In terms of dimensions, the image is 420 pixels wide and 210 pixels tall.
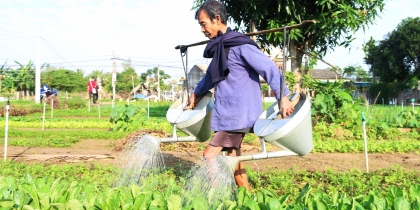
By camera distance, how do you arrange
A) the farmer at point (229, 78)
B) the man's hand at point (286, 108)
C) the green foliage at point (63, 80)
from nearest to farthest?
the man's hand at point (286, 108) < the farmer at point (229, 78) < the green foliage at point (63, 80)

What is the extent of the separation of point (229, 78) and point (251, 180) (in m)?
1.44

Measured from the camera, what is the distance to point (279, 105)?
2502 millimetres

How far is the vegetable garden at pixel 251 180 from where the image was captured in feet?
6.68

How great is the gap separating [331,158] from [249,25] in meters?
4.00

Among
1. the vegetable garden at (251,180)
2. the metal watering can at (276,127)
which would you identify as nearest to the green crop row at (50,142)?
the vegetable garden at (251,180)

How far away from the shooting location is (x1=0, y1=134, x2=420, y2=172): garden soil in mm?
4777

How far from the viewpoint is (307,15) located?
27.0 feet

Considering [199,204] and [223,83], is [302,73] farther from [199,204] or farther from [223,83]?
[199,204]

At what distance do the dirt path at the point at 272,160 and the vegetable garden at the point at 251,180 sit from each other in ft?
0.20

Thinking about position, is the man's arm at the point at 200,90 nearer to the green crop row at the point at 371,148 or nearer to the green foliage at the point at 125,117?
the green crop row at the point at 371,148

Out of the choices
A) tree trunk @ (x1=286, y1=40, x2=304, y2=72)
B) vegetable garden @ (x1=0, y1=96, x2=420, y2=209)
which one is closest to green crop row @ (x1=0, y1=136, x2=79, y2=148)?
vegetable garden @ (x1=0, y1=96, x2=420, y2=209)

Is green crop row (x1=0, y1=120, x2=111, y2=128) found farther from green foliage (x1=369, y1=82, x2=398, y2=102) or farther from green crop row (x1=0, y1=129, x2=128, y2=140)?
green foliage (x1=369, y1=82, x2=398, y2=102)

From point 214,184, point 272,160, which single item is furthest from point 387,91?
point 214,184

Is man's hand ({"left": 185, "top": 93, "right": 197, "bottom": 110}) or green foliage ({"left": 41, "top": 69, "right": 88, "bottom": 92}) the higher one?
green foliage ({"left": 41, "top": 69, "right": 88, "bottom": 92})
